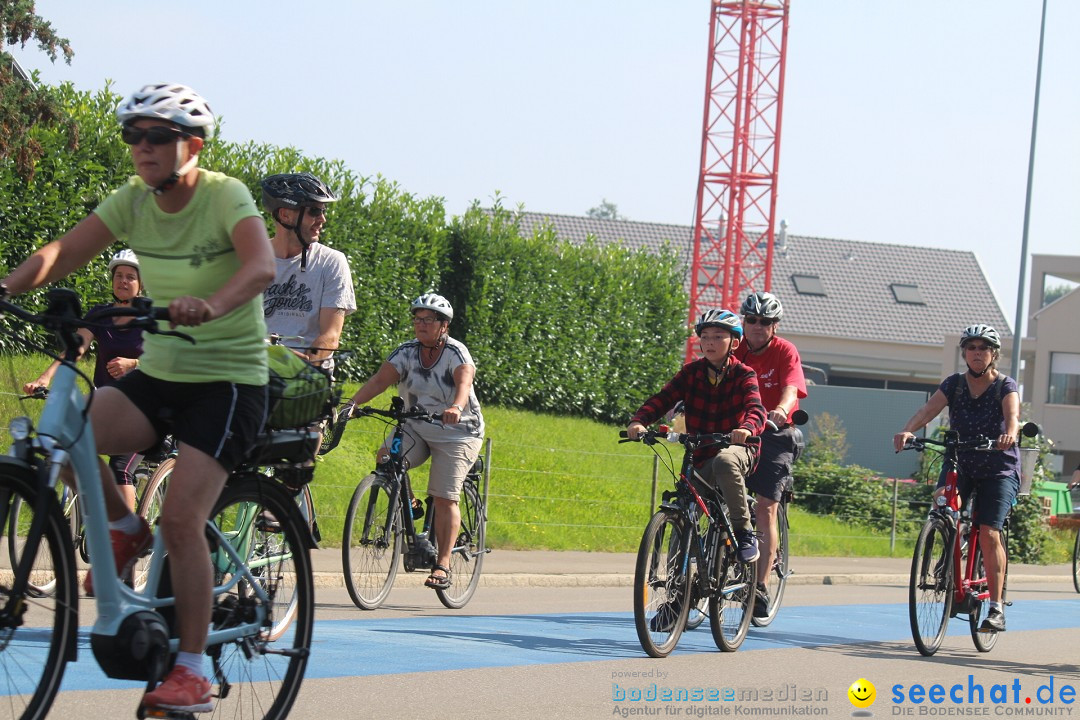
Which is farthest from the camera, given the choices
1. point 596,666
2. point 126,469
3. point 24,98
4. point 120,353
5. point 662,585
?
point 24,98

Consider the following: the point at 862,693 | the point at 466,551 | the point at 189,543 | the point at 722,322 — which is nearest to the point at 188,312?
the point at 189,543

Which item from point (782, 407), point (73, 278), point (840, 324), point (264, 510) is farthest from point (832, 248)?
point (264, 510)

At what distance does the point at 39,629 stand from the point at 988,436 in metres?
6.99

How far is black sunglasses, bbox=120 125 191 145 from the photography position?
4.41 meters

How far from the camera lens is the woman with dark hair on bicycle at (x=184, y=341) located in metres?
4.44

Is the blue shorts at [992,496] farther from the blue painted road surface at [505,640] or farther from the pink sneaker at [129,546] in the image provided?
the pink sneaker at [129,546]

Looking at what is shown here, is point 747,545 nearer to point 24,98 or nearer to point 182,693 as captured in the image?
point 182,693

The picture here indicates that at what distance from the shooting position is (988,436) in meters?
9.62

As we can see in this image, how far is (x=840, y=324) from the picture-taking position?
62.1m

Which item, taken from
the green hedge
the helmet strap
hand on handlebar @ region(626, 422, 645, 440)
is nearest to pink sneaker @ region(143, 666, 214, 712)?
the helmet strap

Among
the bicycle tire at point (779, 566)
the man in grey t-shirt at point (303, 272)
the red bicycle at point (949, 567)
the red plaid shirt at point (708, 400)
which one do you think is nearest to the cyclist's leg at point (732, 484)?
the red plaid shirt at point (708, 400)

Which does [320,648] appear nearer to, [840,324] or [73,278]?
[73,278]

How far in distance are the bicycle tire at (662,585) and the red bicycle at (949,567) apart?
165 cm

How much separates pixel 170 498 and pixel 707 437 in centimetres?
432
